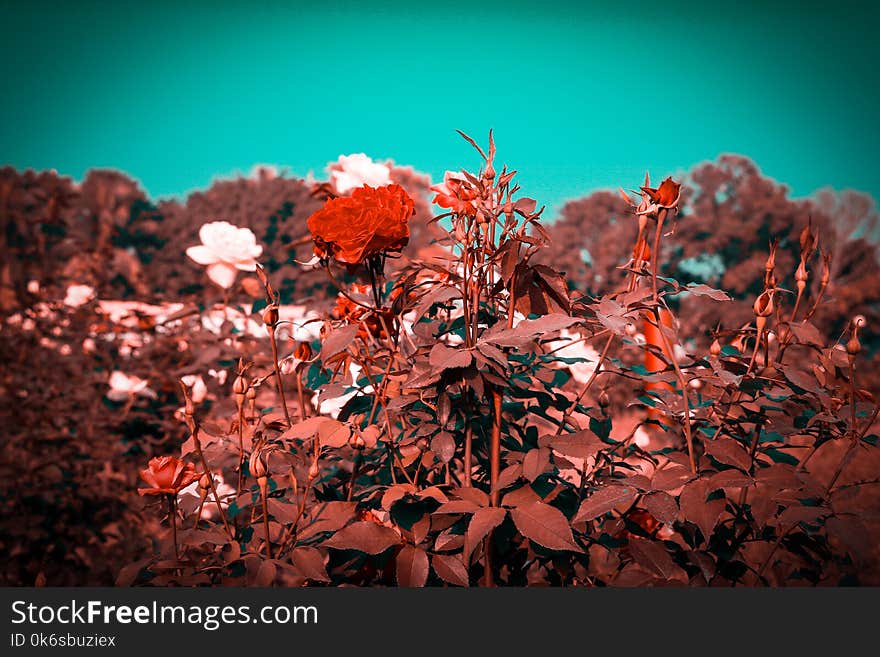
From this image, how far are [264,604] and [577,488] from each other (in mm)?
339

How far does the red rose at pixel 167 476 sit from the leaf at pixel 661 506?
1.38ft

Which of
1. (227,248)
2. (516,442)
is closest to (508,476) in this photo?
(516,442)

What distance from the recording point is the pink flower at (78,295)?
2041mm

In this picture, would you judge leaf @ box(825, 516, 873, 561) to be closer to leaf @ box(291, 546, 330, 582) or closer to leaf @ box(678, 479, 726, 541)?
leaf @ box(678, 479, 726, 541)

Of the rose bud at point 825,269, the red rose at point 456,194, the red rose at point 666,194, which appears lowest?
the rose bud at point 825,269

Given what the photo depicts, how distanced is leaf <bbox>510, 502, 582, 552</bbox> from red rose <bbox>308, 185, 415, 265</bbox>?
28cm

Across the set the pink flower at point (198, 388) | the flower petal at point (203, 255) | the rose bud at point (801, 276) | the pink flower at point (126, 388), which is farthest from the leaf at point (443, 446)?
the pink flower at point (126, 388)

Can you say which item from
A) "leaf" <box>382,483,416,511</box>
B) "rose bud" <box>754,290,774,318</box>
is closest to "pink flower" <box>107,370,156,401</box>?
"leaf" <box>382,483,416,511</box>

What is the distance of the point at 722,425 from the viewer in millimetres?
657

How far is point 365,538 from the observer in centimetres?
57

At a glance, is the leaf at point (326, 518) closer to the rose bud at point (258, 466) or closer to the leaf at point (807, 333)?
the rose bud at point (258, 466)

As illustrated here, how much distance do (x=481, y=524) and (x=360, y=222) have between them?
0.29m

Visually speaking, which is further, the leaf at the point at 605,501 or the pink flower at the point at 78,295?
the pink flower at the point at 78,295

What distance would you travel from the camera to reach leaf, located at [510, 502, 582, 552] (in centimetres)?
52
